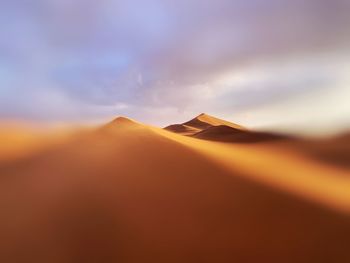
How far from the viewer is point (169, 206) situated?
16.3 ft

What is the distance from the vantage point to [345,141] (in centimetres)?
861

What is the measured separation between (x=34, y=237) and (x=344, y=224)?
4619 millimetres

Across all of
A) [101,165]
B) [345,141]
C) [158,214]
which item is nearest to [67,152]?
[101,165]

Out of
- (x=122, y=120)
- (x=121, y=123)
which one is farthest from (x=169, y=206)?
(x=122, y=120)

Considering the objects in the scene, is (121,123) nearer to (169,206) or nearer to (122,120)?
(122,120)

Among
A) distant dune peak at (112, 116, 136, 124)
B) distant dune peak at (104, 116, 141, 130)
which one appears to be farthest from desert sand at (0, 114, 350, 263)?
distant dune peak at (112, 116, 136, 124)

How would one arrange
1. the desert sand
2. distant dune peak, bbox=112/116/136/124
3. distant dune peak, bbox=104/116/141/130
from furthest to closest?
distant dune peak, bbox=112/116/136/124, distant dune peak, bbox=104/116/141/130, the desert sand

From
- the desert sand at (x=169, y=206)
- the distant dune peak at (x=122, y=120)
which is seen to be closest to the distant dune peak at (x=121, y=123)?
the distant dune peak at (x=122, y=120)

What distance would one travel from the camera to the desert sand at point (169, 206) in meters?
4.16

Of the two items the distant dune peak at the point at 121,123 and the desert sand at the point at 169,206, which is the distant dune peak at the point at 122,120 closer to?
the distant dune peak at the point at 121,123

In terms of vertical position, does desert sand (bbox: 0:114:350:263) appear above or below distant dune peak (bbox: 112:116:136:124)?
below

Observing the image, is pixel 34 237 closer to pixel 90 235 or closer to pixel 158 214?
pixel 90 235

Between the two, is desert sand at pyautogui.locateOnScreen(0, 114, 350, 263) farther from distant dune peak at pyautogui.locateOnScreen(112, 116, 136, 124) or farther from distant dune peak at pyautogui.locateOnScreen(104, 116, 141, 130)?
distant dune peak at pyautogui.locateOnScreen(112, 116, 136, 124)

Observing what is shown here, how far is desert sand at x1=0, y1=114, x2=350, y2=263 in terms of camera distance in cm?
416
